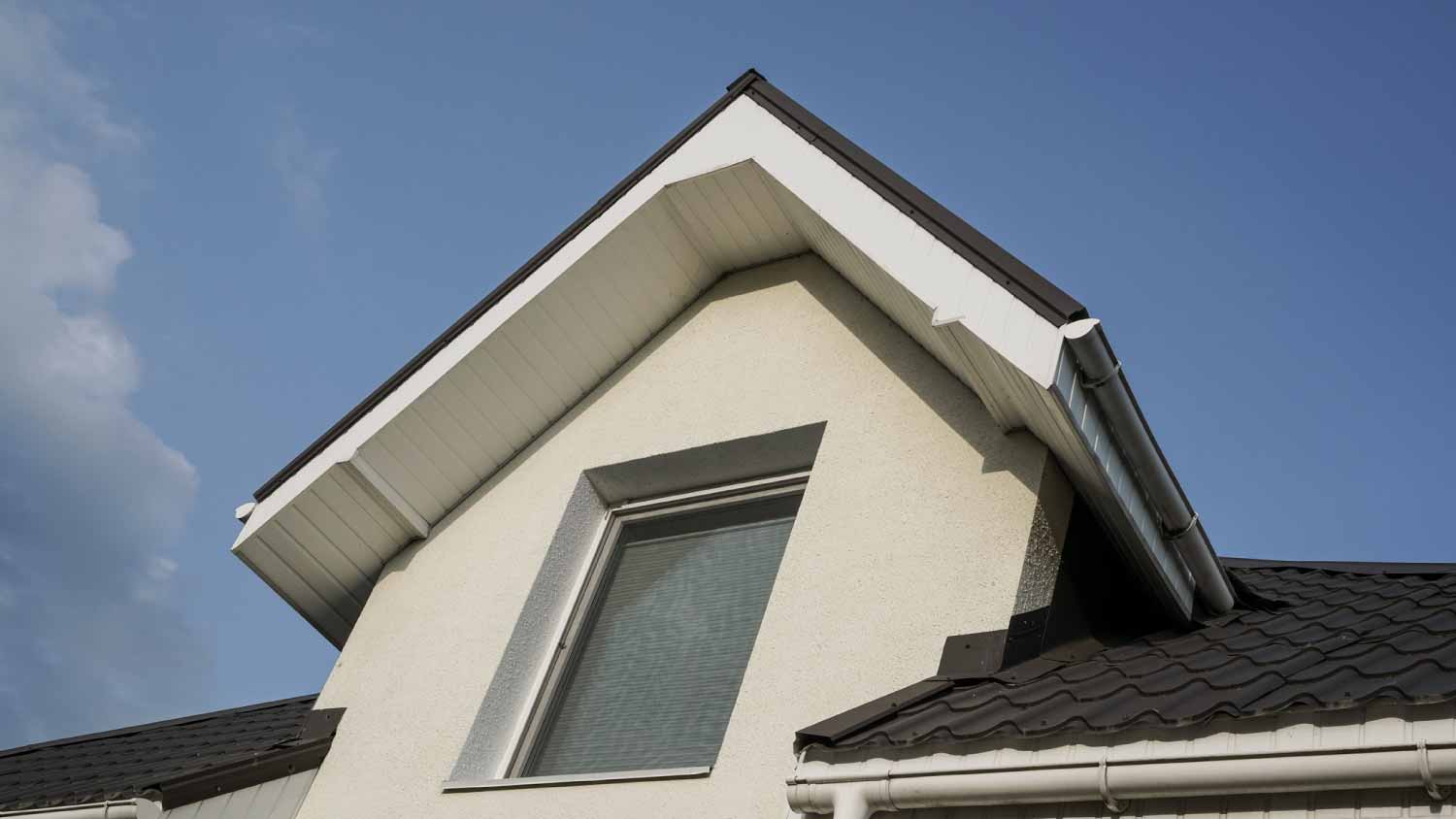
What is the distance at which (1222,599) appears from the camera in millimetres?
5559

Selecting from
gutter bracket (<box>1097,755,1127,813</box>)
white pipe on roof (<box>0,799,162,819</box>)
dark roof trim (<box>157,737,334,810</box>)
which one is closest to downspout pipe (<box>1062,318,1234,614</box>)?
gutter bracket (<box>1097,755,1127,813</box>)

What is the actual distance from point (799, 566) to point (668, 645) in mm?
911

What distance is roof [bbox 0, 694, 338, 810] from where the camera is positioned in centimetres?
609

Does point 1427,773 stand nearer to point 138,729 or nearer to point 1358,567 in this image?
point 1358,567

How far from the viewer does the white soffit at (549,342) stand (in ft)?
22.1

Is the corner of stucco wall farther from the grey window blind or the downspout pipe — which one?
the grey window blind

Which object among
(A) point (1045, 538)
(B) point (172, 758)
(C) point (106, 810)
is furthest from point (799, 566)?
(B) point (172, 758)

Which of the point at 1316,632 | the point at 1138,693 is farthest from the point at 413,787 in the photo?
the point at 1316,632

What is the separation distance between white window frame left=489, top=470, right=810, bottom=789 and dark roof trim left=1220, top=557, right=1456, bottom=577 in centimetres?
222

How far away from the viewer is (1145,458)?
506cm

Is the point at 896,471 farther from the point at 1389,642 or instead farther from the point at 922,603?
the point at 1389,642

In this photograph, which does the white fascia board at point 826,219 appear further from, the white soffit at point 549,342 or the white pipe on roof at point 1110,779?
the white pipe on roof at point 1110,779

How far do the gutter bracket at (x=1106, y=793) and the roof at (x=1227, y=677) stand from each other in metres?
0.12

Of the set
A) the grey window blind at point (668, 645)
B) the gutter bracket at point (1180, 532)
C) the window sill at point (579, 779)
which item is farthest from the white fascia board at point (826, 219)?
the window sill at point (579, 779)
